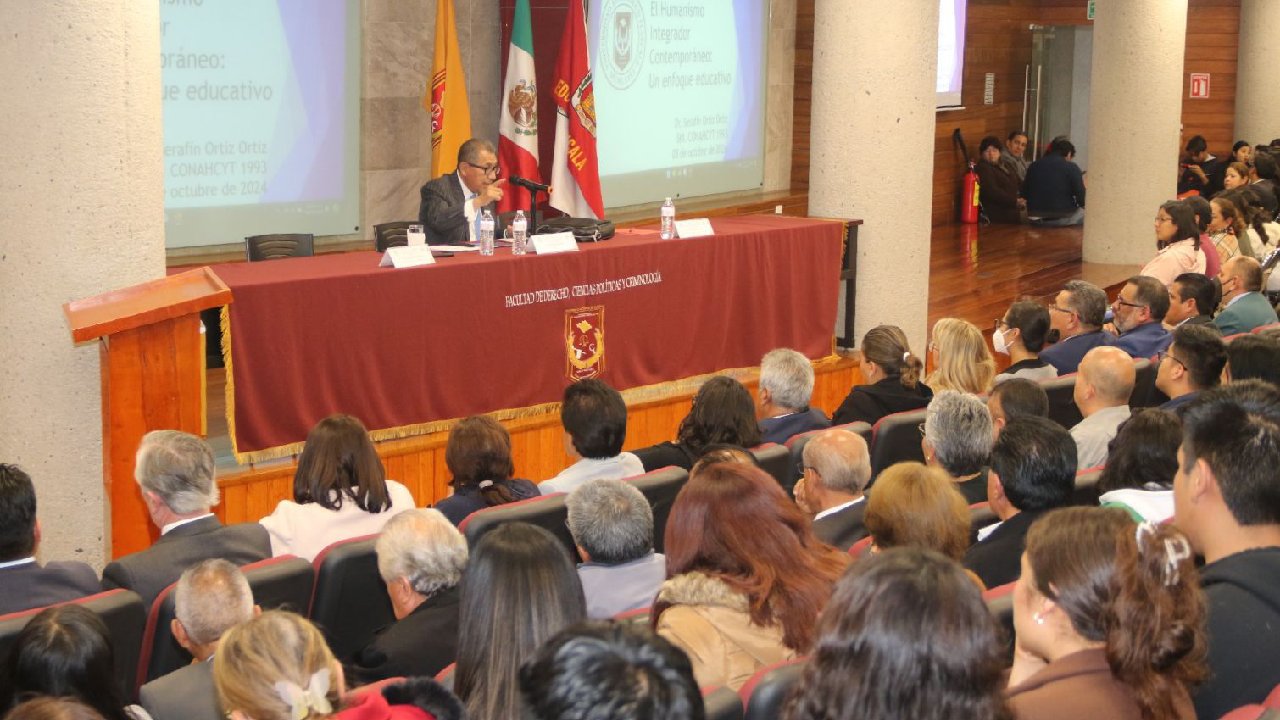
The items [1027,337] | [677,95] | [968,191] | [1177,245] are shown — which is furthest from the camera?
[968,191]

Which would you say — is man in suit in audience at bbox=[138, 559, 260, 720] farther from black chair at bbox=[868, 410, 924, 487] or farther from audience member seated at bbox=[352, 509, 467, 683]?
black chair at bbox=[868, 410, 924, 487]

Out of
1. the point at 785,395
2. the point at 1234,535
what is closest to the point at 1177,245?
the point at 785,395

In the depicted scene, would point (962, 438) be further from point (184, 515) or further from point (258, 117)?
point (258, 117)

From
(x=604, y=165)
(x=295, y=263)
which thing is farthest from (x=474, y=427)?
(x=604, y=165)

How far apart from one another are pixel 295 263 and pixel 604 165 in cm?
465

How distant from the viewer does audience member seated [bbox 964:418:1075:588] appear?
3500 mm

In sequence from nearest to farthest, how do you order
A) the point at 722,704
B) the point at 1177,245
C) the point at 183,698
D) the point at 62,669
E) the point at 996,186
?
1. the point at 722,704
2. the point at 62,669
3. the point at 183,698
4. the point at 1177,245
5. the point at 996,186

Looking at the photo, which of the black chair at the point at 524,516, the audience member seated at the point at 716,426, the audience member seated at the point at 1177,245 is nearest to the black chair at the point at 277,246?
the audience member seated at the point at 716,426

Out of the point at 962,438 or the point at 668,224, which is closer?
the point at 962,438

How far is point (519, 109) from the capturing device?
29.5 feet

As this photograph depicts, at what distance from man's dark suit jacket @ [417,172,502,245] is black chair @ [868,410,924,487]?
2.65m

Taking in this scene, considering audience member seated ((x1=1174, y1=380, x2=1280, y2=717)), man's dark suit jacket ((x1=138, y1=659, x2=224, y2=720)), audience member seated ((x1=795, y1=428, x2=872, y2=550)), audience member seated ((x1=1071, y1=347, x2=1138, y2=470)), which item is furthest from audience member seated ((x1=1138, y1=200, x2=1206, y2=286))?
man's dark suit jacket ((x1=138, y1=659, x2=224, y2=720))

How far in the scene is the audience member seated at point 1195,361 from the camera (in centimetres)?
513

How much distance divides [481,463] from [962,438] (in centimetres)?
144
